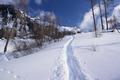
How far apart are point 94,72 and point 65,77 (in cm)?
→ 134

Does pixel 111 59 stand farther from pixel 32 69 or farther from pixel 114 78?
pixel 32 69

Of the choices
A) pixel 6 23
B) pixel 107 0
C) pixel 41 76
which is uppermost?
pixel 107 0

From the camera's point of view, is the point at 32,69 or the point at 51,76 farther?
the point at 32,69

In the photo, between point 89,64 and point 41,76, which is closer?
point 41,76

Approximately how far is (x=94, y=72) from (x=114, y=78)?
4.11ft

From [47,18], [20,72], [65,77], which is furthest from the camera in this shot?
[47,18]

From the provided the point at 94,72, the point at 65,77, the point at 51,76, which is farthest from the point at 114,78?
the point at 51,76

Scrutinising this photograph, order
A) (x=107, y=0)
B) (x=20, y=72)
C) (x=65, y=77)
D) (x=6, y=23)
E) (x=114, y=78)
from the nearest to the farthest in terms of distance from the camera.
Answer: (x=114, y=78)
(x=65, y=77)
(x=20, y=72)
(x=6, y=23)
(x=107, y=0)

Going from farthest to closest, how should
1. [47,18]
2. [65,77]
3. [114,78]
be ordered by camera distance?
[47,18] → [65,77] → [114,78]

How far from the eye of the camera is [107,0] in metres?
47.1

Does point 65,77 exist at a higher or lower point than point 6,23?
lower

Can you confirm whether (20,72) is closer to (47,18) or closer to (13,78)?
(13,78)

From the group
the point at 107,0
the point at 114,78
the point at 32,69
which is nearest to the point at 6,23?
the point at 32,69

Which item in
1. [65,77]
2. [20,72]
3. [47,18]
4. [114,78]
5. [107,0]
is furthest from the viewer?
[47,18]
